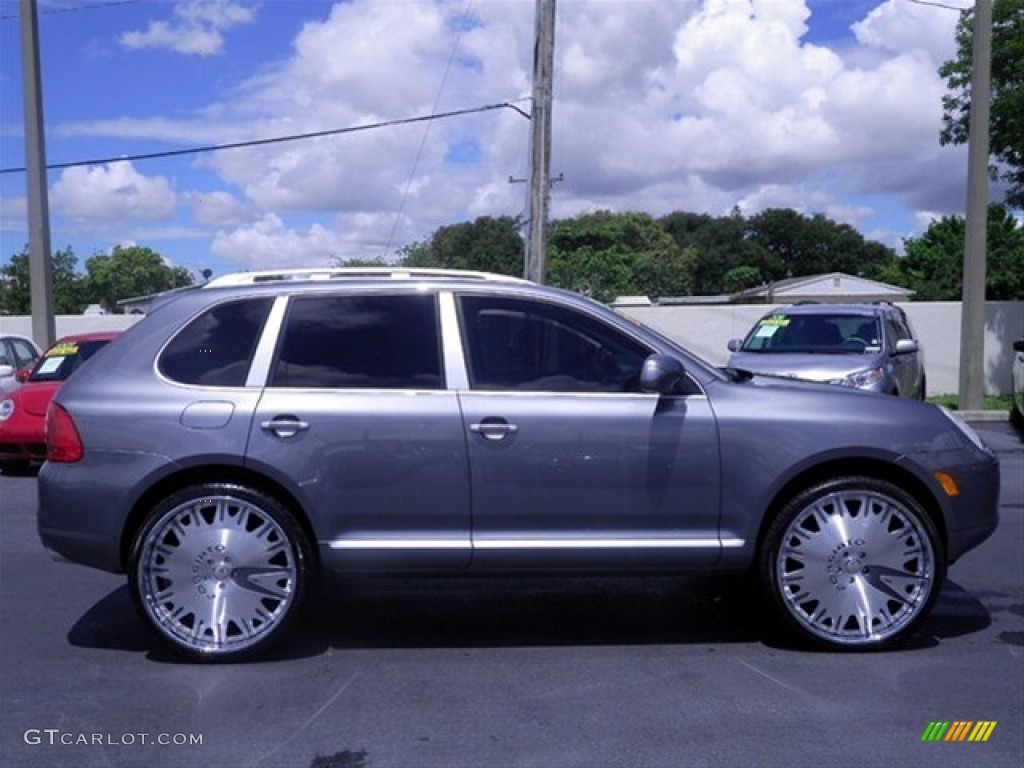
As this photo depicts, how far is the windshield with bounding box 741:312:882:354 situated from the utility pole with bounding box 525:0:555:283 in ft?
15.9

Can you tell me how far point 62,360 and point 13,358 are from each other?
331 centimetres

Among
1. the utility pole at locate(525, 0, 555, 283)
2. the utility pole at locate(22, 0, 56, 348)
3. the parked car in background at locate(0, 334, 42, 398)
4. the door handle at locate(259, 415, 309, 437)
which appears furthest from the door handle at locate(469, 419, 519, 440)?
the utility pole at locate(22, 0, 56, 348)

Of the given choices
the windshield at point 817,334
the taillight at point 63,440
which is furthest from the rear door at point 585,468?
the windshield at point 817,334

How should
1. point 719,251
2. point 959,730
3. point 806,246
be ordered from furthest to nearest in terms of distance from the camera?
point 806,246
point 719,251
point 959,730

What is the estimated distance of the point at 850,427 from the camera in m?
5.54

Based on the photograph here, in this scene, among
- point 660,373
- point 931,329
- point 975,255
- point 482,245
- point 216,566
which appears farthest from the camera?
point 482,245

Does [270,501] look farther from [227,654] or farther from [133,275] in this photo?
[133,275]

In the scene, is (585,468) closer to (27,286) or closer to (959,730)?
(959,730)

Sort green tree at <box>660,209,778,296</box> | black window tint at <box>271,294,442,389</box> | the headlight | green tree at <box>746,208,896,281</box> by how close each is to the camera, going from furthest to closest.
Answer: green tree at <box>746,208,896,281</box> < green tree at <box>660,209,778,296</box> < the headlight < black window tint at <box>271,294,442,389</box>

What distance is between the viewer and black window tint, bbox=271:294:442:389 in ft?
18.2

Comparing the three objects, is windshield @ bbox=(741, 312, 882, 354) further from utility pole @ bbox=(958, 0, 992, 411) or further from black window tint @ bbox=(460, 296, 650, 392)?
black window tint @ bbox=(460, 296, 650, 392)

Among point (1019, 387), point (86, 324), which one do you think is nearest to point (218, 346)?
point (1019, 387)

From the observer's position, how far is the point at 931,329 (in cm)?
2270

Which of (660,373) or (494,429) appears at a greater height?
(660,373)
